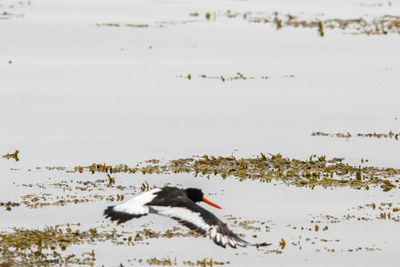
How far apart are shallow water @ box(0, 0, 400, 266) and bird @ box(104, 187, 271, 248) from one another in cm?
30

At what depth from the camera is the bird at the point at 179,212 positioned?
442 inches

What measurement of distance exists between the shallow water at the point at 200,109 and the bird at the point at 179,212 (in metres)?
0.30

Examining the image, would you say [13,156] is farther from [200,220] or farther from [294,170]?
[200,220]

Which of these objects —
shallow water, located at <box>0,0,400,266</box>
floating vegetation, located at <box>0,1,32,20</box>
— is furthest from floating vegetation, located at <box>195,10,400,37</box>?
floating vegetation, located at <box>0,1,32,20</box>

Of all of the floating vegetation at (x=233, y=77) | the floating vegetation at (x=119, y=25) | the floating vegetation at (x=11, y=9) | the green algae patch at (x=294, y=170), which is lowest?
the green algae patch at (x=294, y=170)

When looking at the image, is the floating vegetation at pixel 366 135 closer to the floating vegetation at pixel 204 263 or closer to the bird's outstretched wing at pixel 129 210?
the bird's outstretched wing at pixel 129 210

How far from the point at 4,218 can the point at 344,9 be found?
28390 mm

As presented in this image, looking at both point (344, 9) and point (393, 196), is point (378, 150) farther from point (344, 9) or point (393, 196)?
point (344, 9)

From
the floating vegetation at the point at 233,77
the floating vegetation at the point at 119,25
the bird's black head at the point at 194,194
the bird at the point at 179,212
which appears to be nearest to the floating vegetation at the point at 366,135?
the bird's black head at the point at 194,194

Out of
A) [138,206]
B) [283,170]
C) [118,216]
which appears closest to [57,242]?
[118,216]

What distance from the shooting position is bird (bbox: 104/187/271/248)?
1122 cm

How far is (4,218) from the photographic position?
41.0 ft

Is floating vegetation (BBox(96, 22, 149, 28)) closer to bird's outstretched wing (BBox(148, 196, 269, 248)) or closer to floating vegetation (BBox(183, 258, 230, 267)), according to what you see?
bird's outstretched wing (BBox(148, 196, 269, 248))

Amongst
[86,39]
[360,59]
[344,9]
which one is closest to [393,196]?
[360,59]
